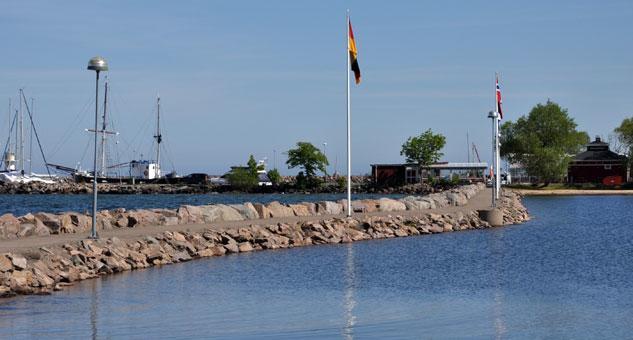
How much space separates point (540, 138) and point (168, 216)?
9273cm

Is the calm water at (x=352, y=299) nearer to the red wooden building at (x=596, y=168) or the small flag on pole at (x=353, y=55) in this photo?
the small flag on pole at (x=353, y=55)

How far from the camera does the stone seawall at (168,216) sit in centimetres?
2747

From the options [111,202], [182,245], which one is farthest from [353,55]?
[111,202]

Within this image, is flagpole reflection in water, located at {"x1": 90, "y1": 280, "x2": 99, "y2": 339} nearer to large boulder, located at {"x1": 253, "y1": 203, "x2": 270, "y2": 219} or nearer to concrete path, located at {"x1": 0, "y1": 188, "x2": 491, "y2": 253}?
concrete path, located at {"x1": 0, "y1": 188, "x2": 491, "y2": 253}

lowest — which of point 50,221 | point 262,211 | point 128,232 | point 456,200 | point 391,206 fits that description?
point 128,232

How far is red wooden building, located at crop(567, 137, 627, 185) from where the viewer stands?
403ft

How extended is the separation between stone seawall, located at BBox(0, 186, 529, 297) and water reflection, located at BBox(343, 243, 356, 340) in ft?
12.3

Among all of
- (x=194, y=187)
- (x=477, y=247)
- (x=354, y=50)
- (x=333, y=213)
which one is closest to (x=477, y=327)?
(x=477, y=247)

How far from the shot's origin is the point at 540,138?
120 m

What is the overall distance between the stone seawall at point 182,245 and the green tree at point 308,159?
266ft

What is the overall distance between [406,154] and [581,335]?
366ft

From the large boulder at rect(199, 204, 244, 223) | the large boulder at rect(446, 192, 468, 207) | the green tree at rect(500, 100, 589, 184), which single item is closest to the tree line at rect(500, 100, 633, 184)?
the green tree at rect(500, 100, 589, 184)

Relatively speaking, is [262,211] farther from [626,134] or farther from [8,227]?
[626,134]

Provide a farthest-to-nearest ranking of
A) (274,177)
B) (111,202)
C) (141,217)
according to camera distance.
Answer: (274,177) < (111,202) < (141,217)
